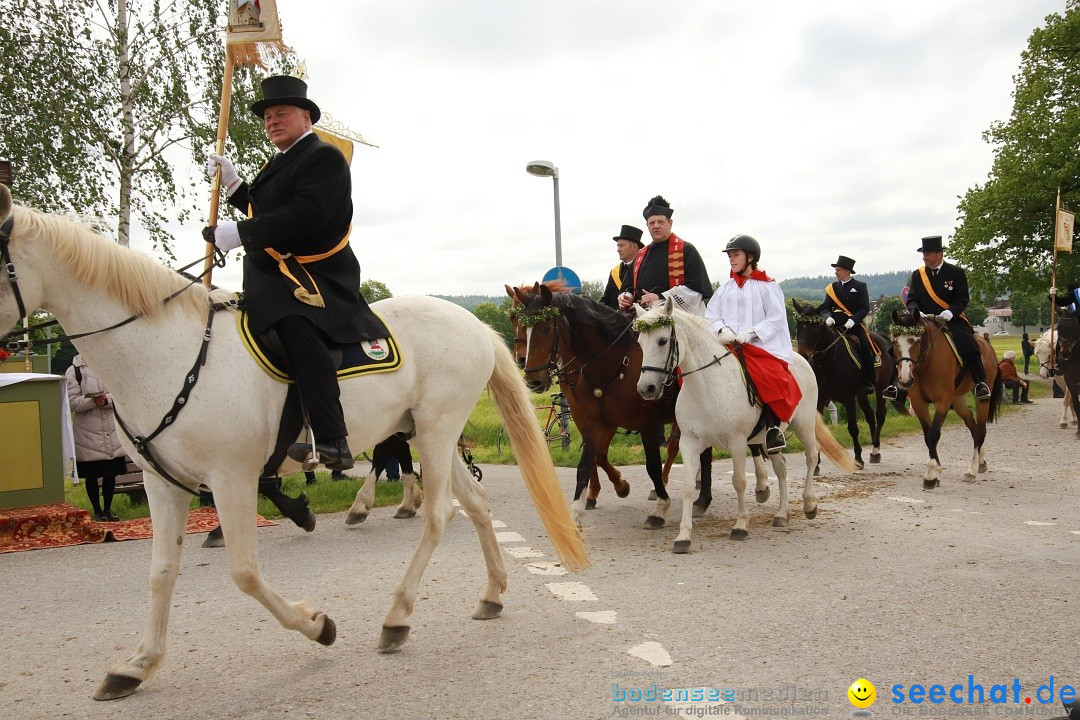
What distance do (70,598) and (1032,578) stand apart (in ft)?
22.8

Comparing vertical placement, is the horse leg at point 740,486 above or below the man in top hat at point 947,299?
below

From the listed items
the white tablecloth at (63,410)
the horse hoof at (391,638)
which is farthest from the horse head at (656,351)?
the white tablecloth at (63,410)

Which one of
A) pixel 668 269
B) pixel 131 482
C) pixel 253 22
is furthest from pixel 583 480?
pixel 131 482

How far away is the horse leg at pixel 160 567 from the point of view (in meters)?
4.14

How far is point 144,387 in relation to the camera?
3.97m

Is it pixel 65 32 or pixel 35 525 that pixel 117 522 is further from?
pixel 65 32

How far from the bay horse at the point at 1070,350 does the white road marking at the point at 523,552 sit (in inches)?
462

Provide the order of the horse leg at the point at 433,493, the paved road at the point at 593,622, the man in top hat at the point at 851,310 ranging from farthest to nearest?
the man in top hat at the point at 851,310 < the horse leg at the point at 433,493 < the paved road at the point at 593,622

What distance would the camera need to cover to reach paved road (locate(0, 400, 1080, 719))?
3910 millimetres

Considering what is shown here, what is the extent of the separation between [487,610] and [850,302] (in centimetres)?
1126

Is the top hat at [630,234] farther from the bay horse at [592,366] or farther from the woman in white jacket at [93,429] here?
the woman in white jacket at [93,429]

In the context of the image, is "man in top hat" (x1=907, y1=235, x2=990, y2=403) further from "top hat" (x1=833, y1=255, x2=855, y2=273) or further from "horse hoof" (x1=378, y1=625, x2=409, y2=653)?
"horse hoof" (x1=378, y1=625, x2=409, y2=653)

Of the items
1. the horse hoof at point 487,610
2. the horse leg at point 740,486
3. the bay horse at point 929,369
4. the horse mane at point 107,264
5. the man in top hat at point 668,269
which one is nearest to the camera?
the horse mane at point 107,264

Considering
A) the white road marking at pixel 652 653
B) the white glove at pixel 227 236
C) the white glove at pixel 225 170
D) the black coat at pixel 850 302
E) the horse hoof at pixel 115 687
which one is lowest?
the white road marking at pixel 652 653
